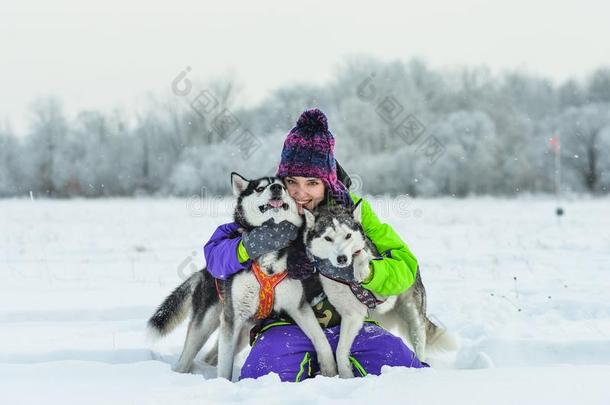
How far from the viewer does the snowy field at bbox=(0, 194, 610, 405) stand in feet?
7.96

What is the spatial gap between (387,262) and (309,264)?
46cm

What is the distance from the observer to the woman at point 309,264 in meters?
2.96

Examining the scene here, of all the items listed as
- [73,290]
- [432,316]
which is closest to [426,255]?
[432,316]

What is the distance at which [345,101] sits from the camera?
3472cm

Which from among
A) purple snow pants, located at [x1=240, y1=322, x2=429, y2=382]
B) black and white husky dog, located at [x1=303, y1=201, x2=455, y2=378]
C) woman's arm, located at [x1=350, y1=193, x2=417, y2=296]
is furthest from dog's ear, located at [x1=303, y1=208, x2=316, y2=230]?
purple snow pants, located at [x1=240, y1=322, x2=429, y2=382]

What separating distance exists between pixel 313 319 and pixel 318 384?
592mm

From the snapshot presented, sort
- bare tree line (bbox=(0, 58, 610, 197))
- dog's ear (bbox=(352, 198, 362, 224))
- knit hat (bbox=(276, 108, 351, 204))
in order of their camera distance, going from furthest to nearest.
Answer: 1. bare tree line (bbox=(0, 58, 610, 197))
2. knit hat (bbox=(276, 108, 351, 204))
3. dog's ear (bbox=(352, 198, 362, 224))

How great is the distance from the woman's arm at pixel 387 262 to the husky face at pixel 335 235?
160 millimetres

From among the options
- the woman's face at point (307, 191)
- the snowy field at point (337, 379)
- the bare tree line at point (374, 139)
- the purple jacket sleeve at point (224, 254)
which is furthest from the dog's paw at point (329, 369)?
the bare tree line at point (374, 139)

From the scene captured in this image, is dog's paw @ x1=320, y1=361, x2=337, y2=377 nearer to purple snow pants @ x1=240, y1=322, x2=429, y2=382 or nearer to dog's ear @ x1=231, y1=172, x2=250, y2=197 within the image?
purple snow pants @ x1=240, y1=322, x2=429, y2=382

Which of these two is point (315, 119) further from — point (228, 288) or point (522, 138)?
point (522, 138)

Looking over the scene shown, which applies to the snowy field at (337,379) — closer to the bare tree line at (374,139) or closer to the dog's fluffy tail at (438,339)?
the dog's fluffy tail at (438,339)

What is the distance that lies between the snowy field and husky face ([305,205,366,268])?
65 centimetres

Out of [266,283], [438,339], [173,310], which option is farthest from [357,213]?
[173,310]
